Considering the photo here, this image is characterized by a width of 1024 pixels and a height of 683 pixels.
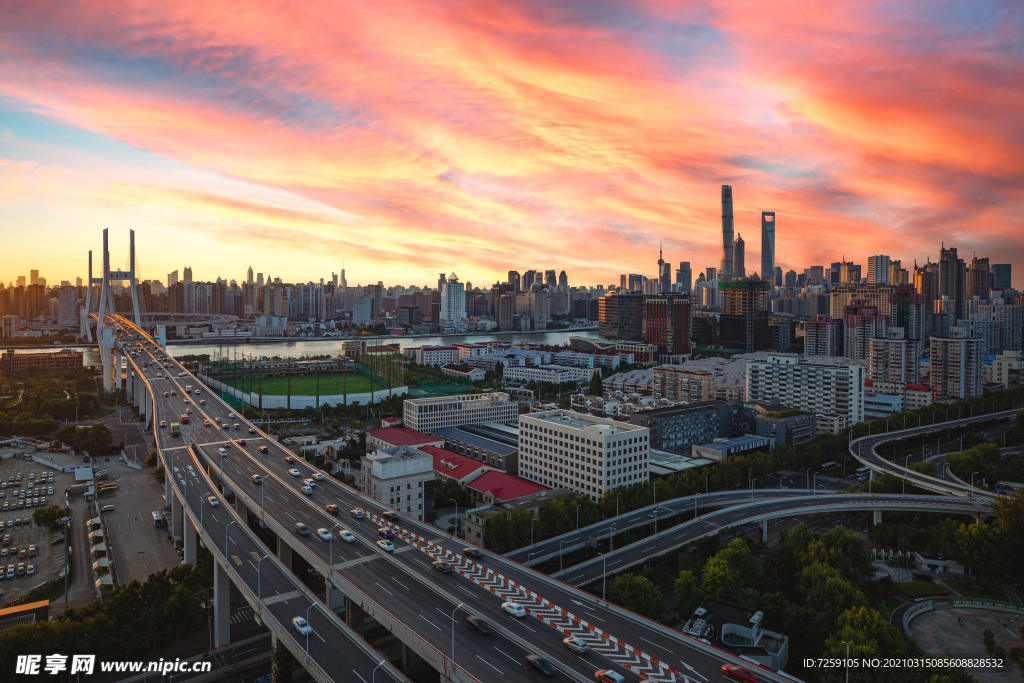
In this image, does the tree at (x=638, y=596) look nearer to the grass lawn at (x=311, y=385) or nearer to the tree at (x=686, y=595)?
the tree at (x=686, y=595)

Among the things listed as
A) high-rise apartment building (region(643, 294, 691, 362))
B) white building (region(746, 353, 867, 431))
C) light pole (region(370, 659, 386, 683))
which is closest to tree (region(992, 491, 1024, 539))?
white building (region(746, 353, 867, 431))

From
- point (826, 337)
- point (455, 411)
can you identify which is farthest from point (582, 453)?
point (826, 337)

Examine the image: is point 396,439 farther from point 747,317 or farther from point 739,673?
point 747,317

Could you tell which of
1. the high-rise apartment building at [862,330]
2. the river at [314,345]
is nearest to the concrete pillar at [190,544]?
the high-rise apartment building at [862,330]

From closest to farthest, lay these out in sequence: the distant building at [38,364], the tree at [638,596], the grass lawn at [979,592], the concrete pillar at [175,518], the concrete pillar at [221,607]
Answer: the concrete pillar at [221,607] < the tree at [638,596] < the grass lawn at [979,592] < the concrete pillar at [175,518] < the distant building at [38,364]

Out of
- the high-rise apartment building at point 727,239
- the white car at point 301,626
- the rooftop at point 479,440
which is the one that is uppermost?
the high-rise apartment building at point 727,239

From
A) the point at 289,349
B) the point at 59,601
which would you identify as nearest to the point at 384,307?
the point at 289,349
